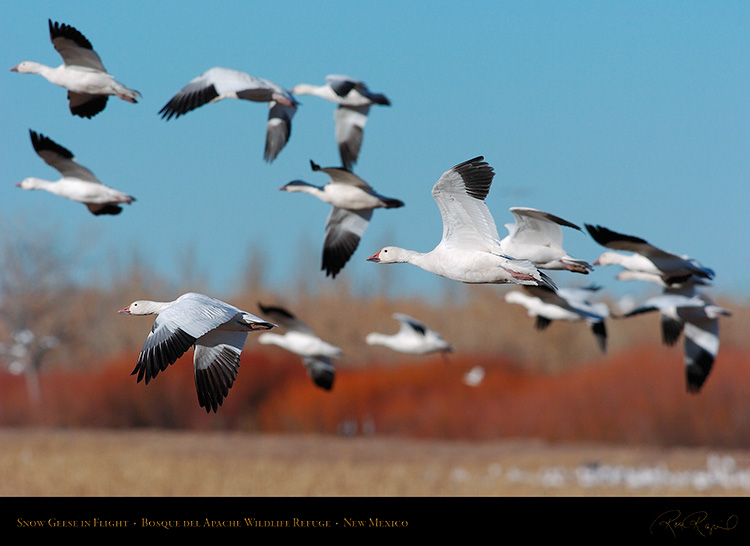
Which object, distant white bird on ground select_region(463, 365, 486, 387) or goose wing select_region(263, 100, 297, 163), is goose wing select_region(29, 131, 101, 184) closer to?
goose wing select_region(263, 100, 297, 163)

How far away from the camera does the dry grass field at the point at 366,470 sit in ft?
61.9

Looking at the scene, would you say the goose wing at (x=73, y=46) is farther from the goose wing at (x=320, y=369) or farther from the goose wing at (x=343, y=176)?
the goose wing at (x=320, y=369)

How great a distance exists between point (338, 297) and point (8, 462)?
→ 18243mm

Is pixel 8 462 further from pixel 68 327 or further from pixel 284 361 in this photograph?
pixel 68 327

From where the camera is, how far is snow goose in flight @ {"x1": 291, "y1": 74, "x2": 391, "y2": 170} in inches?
431

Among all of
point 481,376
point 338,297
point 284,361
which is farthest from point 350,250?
point 338,297

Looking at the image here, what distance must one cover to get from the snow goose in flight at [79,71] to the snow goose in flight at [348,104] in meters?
3.20

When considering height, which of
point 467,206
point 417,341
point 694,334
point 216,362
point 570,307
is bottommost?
point 417,341

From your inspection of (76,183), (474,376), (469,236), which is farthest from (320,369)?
(474,376)

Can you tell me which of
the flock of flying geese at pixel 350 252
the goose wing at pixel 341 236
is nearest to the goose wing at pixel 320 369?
the flock of flying geese at pixel 350 252

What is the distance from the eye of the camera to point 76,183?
8547mm

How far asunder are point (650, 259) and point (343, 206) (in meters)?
3.15

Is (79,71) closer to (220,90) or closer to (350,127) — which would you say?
(220,90)
